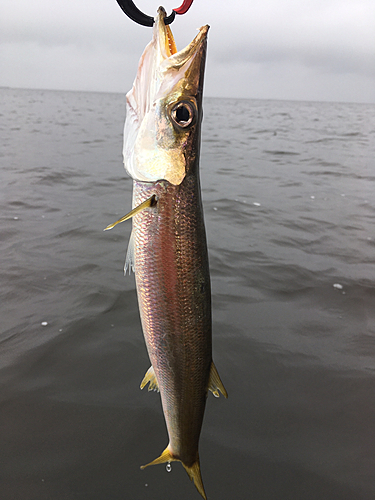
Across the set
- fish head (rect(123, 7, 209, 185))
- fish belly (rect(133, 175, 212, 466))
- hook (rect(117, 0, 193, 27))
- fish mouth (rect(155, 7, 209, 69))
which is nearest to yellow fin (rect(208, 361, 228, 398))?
fish belly (rect(133, 175, 212, 466))

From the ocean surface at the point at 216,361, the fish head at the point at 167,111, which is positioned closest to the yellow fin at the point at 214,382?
the fish head at the point at 167,111

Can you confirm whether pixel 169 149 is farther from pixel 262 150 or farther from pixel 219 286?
pixel 262 150

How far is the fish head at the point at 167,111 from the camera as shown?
1.42 m

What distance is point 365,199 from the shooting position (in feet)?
29.1

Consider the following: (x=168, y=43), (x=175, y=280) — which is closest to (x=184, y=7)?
(x=168, y=43)

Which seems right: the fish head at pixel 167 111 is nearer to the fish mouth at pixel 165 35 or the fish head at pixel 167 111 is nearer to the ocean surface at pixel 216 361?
the fish mouth at pixel 165 35

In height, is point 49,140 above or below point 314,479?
above

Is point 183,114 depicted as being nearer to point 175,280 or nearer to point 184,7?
point 184,7

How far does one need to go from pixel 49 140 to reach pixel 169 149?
54.0 feet

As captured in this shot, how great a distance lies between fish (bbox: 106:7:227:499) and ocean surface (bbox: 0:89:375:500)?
139 centimetres

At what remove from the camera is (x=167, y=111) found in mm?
1484

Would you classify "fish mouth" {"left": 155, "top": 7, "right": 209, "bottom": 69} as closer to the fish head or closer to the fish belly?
the fish head

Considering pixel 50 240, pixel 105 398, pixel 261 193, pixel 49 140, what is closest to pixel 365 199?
pixel 261 193

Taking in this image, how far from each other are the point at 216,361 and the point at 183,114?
2.61 meters
